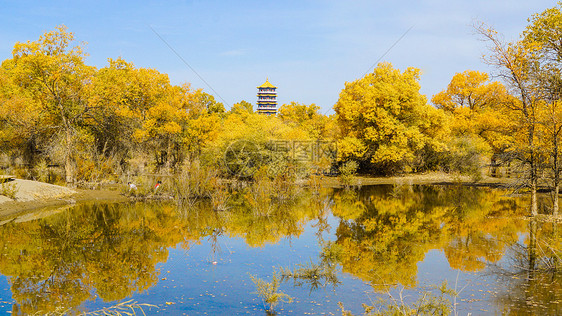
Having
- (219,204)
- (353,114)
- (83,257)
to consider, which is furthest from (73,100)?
(353,114)

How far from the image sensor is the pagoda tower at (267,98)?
98.8 meters

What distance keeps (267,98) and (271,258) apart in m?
89.8

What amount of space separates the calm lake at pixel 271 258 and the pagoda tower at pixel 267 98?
268 ft

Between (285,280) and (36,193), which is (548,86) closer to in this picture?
(285,280)

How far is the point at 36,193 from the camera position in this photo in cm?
1838

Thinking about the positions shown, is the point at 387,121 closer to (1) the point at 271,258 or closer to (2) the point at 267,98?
(1) the point at 271,258

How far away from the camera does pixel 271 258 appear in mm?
10922

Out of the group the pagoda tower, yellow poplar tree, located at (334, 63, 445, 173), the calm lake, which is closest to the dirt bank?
yellow poplar tree, located at (334, 63, 445, 173)

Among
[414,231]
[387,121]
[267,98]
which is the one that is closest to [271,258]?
[414,231]

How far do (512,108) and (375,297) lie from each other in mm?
10837

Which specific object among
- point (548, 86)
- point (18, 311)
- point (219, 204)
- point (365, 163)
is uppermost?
point (548, 86)

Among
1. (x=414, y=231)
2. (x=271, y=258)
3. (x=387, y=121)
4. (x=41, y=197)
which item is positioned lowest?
(x=271, y=258)

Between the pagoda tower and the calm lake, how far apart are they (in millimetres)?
81779

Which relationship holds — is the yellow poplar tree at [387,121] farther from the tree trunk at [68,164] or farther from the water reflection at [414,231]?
the tree trunk at [68,164]
